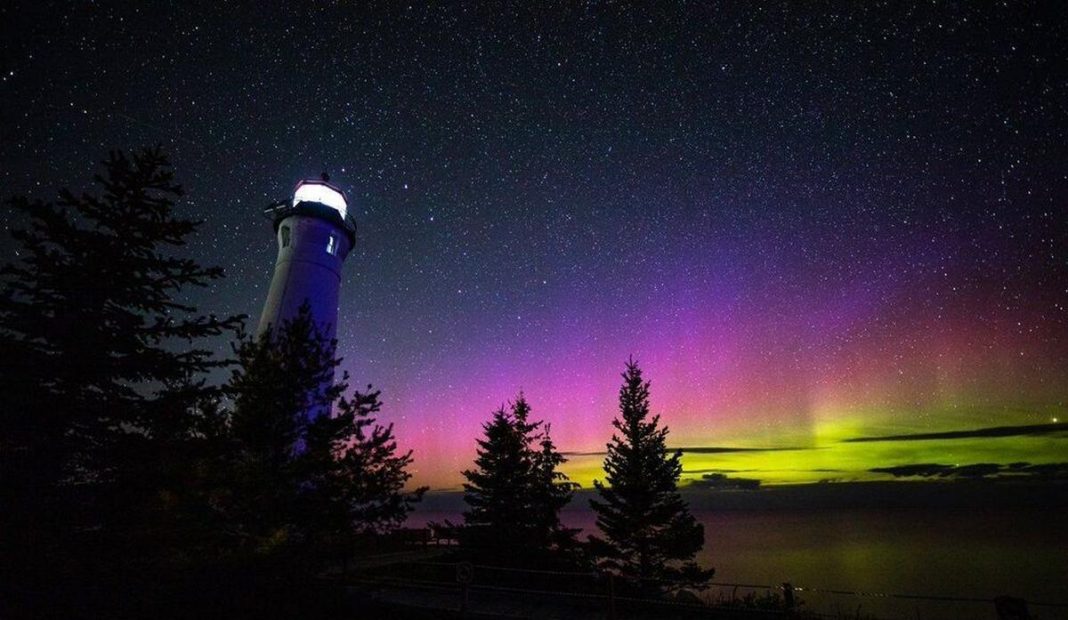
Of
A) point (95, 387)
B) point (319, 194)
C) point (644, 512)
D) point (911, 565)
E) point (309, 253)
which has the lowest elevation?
point (911, 565)

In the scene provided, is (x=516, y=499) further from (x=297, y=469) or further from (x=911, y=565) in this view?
(x=911, y=565)

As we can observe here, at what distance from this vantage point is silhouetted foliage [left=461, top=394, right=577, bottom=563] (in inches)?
748

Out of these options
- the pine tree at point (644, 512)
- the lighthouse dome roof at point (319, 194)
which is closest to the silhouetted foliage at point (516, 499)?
the pine tree at point (644, 512)

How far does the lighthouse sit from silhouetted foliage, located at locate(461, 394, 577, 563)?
32.3 ft

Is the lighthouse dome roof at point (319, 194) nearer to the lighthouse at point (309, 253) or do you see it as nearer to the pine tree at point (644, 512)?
the lighthouse at point (309, 253)

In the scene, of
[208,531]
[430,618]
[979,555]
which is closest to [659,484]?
[430,618]

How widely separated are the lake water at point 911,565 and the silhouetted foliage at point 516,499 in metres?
19.0

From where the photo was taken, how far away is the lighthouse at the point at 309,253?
22922 mm

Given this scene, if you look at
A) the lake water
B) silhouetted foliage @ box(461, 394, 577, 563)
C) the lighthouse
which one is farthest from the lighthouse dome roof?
the lake water

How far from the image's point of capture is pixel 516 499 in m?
19.7

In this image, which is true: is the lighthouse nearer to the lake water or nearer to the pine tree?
the pine tree

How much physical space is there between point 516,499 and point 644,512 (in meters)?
6.92

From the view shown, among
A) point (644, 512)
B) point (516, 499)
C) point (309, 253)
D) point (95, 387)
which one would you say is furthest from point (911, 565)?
point (95, 387)

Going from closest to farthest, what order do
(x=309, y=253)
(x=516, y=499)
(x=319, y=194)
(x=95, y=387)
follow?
1. (x=95, y=387)
2. (x=516, y=499)
3. (x=309, y=253)
4. (x=319, y=194)
